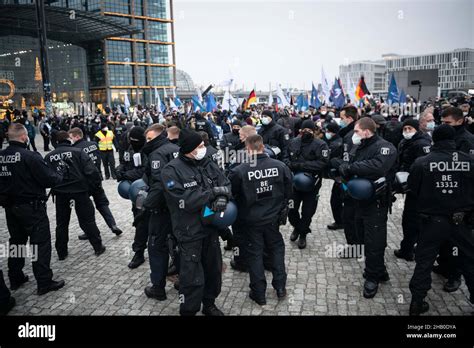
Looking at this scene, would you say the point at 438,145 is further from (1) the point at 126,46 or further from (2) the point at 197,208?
(1) the point at 126,46

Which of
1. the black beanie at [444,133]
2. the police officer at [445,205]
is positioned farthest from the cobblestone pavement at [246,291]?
the black beanie at [444,133]

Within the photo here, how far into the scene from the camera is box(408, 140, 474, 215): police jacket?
422cm

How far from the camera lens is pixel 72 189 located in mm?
6371

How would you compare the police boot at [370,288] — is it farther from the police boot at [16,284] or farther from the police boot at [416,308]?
the police boot at [16,284]

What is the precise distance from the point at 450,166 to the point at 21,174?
575cm

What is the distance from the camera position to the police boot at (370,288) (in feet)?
16.3

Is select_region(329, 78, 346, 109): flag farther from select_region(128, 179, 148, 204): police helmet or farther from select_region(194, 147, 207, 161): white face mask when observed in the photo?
select_region(194, 147, 207, 161): white face mask

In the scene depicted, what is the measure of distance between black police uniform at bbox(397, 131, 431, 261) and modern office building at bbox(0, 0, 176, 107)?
56.7 metres

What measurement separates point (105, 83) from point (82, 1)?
17.9 metres

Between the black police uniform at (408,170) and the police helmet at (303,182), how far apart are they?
155 centimetres

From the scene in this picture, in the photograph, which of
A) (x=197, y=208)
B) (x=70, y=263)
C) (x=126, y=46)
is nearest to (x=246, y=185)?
(x=197, y=208)

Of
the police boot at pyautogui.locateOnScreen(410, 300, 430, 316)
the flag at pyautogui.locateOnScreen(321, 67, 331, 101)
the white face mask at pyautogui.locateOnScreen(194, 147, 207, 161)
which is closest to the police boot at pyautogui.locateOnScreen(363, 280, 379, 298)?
the police boot at pyautogui.locateOnScreen(410, 300, 430, 316)

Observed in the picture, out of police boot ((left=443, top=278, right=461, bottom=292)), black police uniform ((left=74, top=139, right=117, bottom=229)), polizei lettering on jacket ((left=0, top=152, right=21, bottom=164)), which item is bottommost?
police boot ((left=443, top=278, right=461, bottom=292))

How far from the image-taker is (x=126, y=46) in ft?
243
